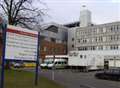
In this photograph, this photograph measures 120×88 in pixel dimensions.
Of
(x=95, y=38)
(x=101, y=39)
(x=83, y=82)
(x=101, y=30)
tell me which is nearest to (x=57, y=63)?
(x=101, y=39)

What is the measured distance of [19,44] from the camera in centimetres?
1709

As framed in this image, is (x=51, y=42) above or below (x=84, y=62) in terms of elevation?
above

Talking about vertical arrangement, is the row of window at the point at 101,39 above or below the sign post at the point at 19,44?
above

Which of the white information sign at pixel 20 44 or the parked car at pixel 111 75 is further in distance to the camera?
the parked car at pixel 111 75

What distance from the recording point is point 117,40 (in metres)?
90.6

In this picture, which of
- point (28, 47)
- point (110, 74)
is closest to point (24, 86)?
point (28, 47)

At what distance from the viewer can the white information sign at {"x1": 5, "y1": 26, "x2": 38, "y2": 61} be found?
1627 cm

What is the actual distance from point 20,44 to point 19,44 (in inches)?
4.7

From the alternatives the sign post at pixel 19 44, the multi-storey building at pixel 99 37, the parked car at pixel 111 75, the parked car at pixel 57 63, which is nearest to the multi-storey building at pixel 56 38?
the multi-storey building at pixel 99 37

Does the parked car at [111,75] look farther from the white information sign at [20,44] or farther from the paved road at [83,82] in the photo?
the white information sign at [20,44]

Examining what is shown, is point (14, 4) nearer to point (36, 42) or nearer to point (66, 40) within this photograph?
point (36, 42)

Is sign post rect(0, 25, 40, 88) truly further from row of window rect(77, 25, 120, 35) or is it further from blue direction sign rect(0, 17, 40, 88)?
row of window rect(77, 25, 120, 35)

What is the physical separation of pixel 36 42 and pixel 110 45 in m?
77.1

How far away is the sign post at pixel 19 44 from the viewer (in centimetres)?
1603
